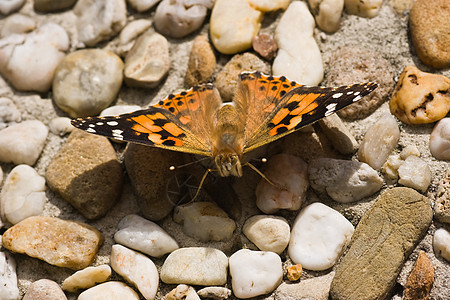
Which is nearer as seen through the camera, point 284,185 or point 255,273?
point 255,273

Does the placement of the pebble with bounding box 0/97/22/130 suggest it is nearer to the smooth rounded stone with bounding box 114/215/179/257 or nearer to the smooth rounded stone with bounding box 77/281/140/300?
the smooth rounded stone with bounding box 114/215/179/257

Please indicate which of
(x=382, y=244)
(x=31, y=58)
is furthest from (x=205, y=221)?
(x=31, y=58)

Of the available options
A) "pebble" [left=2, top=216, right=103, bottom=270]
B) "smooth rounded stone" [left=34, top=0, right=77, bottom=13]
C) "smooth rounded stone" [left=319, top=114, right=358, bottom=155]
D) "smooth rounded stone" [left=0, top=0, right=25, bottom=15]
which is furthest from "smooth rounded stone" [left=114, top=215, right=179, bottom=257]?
"smooth rounded stone" [left=0, top=0, right=25, bottom=15]

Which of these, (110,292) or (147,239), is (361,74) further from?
(110,292)

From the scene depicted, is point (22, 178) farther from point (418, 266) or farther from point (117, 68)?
point (418, 266)

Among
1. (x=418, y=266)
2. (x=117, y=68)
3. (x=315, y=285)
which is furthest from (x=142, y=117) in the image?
(x=418, y=266)

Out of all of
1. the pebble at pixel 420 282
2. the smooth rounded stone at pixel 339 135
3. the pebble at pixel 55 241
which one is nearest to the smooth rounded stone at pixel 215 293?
the pebble at pixel 55 241
